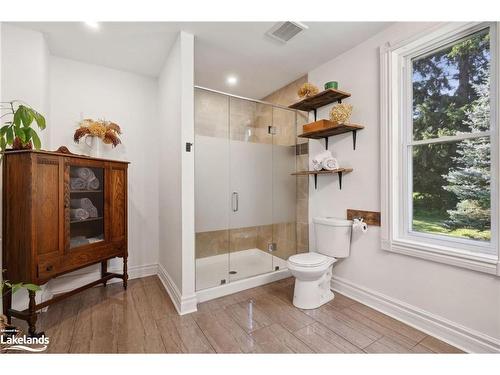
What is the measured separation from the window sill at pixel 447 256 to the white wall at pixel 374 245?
5 centimetres

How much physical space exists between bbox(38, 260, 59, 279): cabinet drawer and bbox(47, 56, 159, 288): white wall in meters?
0.94

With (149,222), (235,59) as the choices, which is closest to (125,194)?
(149,222)

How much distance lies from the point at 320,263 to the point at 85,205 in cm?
217

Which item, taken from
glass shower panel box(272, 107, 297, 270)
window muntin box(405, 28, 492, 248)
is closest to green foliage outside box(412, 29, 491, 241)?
window muntin box(405, 28, 492, 248)

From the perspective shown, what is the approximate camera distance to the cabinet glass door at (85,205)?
1979mm

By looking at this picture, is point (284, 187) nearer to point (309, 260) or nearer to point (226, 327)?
point (309, 260)

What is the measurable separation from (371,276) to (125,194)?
2495 mm

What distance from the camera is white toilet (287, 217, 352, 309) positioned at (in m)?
2.07

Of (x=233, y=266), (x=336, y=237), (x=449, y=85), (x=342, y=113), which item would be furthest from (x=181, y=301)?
(x=449, y=85)

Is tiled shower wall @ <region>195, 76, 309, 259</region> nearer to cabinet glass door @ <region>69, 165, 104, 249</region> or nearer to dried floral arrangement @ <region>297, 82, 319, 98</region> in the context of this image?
dried floral arrangement @ <region>297, 82, 319, 98</region>

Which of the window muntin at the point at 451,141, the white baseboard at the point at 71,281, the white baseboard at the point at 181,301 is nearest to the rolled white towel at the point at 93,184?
the white baseboard at the point at 71,281

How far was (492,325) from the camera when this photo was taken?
1458 millimetres

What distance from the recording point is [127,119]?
2.74 metres
